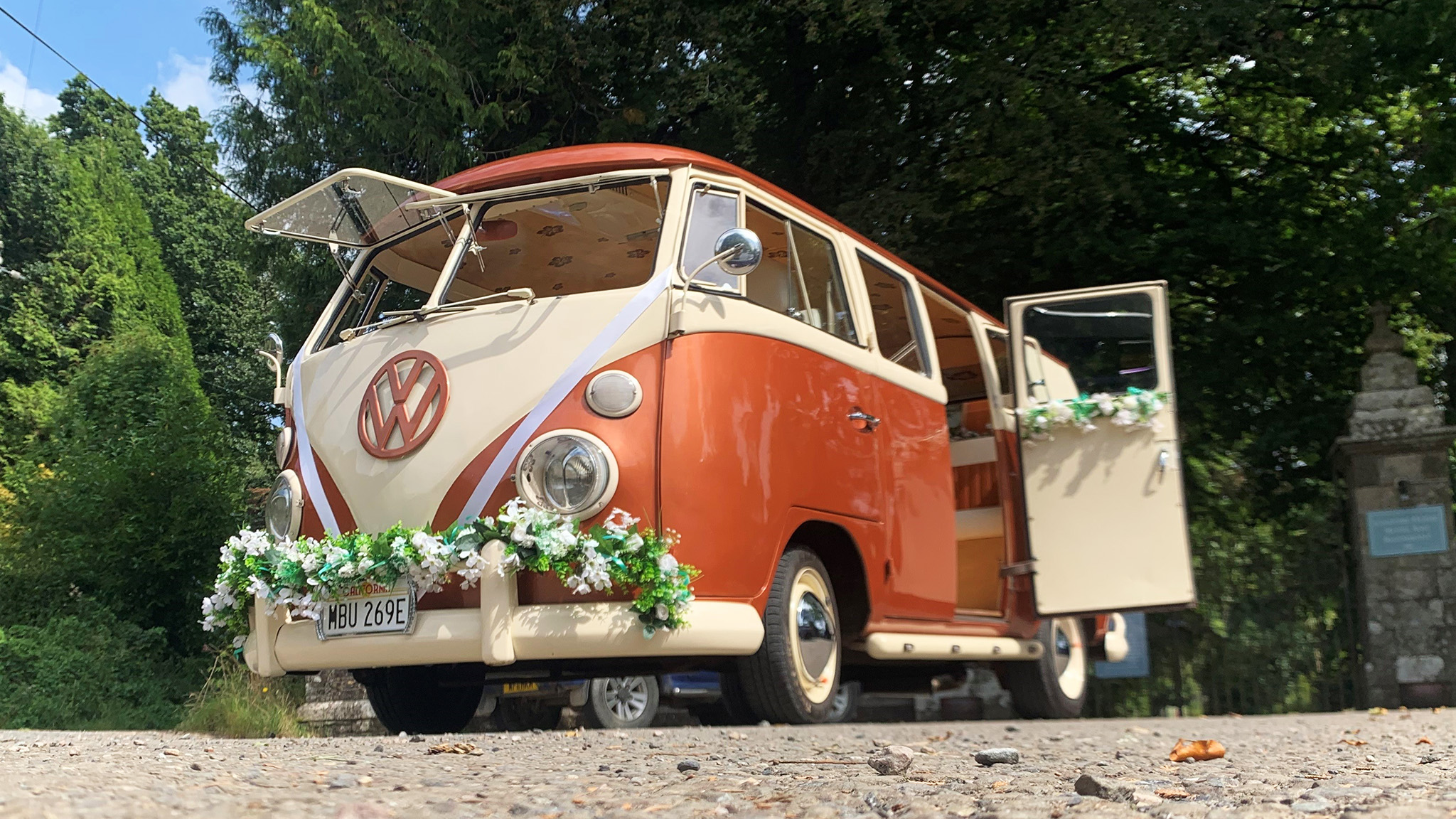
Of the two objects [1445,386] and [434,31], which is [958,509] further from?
[1445,386]

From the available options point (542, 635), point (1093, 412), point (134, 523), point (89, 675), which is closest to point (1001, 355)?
point (1093, 412)

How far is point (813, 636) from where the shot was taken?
5664 mm

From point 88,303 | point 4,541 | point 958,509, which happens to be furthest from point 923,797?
point 88,303

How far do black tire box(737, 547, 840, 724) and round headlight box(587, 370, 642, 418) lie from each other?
1016 millimetres

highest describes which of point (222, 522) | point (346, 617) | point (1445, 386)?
point (1445, 386)

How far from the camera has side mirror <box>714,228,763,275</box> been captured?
502 cm

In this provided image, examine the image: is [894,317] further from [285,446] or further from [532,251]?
[285,446]

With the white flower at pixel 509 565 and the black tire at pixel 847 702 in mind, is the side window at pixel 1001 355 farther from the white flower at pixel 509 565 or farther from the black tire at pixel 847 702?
the white flower at pixel 509 565

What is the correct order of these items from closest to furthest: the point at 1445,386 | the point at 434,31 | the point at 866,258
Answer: the point at 866,258
the point at 434,31
the point at 1445,386

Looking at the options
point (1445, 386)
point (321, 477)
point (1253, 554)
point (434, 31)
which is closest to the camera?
point (321, 477)

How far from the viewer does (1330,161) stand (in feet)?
43.5

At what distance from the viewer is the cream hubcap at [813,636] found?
549 centimetres

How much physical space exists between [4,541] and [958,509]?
11.8 meters

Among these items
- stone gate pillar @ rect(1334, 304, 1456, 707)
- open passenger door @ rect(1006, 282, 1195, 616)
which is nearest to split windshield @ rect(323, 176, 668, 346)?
open passenger door @ rect(1006, 282, 1195, 616)
